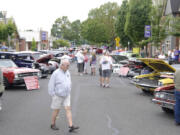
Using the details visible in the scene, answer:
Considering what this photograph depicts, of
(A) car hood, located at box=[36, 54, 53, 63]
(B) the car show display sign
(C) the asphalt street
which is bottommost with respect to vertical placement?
(C) the asphalt street

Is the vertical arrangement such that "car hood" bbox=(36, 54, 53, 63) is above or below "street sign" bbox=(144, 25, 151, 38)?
below

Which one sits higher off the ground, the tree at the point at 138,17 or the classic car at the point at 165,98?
the tree at the point at 138,17

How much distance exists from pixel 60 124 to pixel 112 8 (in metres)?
75.4

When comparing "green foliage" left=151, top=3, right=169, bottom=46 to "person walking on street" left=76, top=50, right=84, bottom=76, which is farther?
"green foliage" left=151, top=3, right=169, bottom=46

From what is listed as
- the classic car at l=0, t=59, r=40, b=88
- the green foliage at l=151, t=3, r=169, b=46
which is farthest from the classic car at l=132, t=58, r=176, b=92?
the green foliage at l=151, t=3, r=169, b=46

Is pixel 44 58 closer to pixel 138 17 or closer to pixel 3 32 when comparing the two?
pixel 3 32

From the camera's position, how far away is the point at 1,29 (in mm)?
37875

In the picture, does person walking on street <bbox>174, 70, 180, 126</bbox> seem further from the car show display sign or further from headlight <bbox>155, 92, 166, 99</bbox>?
the car show display sign

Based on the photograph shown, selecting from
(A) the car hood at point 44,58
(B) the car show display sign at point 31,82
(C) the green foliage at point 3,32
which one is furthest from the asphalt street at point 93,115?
(C) the green foliage at point 3,32

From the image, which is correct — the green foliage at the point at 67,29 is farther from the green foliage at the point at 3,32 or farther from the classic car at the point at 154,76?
the classic car at the point at 154,76

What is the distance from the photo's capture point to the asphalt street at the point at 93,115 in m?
6.72

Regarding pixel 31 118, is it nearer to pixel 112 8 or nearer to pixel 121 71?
pixel 121 71

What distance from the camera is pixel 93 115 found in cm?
820

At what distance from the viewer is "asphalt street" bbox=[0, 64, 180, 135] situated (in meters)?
6.72
